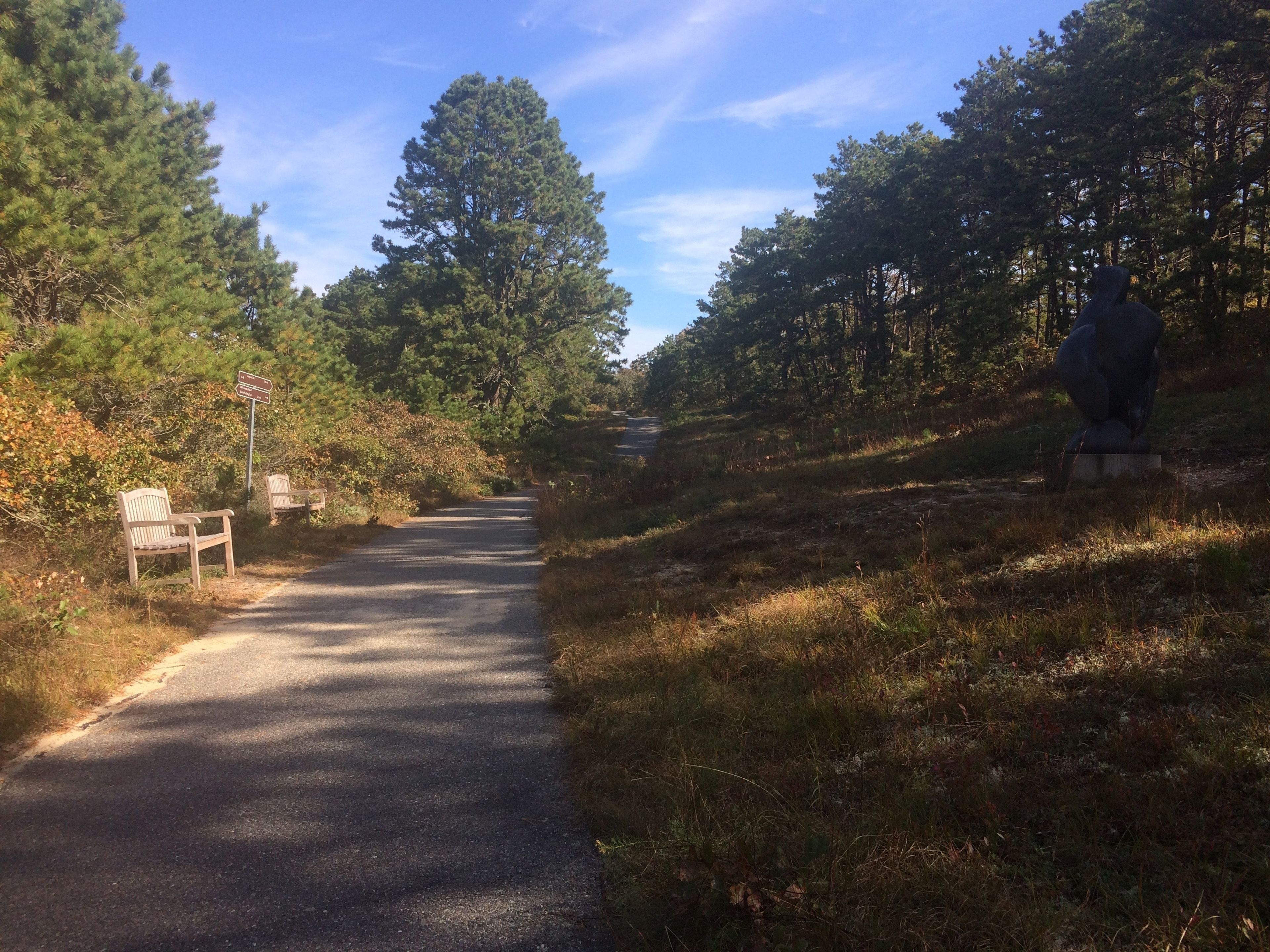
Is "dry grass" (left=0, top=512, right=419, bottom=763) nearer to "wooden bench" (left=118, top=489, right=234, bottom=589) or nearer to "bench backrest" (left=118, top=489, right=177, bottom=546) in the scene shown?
"wooden bench" (left=118, top=489, right=234, bottom=589)

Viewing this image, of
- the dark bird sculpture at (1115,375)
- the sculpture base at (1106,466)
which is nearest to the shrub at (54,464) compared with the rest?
the sculpture base at (1106,466)

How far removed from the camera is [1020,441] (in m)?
13.0

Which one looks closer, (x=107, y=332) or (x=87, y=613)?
(x=87, y=613)

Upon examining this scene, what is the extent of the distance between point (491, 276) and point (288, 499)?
26.2 meters

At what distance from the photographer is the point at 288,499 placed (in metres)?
12.6

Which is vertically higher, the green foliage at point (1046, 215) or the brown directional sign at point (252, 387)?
the green foliage at point (1046, 215)

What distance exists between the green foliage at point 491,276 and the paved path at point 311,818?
27031 mm

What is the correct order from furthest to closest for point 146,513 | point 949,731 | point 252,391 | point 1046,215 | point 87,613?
point 1046,215, point 252,391, point 146,513, point 87,613, point 949,731

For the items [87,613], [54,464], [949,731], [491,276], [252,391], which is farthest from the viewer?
[491,276]

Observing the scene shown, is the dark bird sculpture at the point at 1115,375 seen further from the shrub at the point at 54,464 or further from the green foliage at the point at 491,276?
the green foliage at the point at 491,276

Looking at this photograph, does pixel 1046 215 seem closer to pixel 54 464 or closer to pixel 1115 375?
pixel 1115 375

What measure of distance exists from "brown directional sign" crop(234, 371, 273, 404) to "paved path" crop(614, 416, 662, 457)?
83.1 feet

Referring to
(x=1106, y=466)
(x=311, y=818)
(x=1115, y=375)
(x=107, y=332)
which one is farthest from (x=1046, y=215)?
(x=311, y=818)

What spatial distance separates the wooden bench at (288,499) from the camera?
12.1 metres
